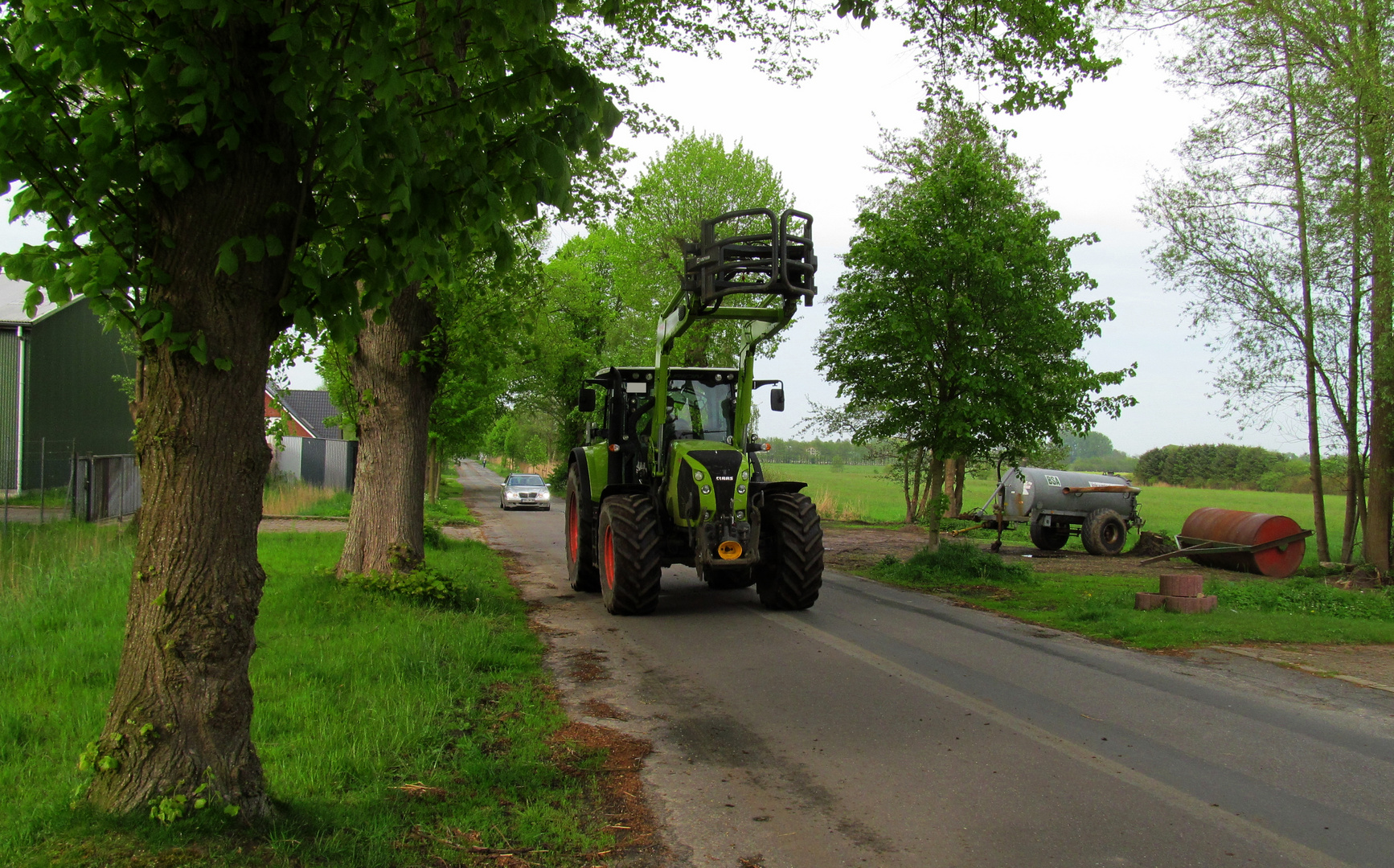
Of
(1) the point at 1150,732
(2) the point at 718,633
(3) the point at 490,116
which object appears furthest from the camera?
(2) the point at 718,633

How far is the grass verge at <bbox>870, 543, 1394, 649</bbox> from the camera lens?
9.14 meters

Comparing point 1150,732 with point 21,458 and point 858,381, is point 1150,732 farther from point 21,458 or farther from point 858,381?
point 21,458

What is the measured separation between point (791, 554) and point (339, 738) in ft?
19.2

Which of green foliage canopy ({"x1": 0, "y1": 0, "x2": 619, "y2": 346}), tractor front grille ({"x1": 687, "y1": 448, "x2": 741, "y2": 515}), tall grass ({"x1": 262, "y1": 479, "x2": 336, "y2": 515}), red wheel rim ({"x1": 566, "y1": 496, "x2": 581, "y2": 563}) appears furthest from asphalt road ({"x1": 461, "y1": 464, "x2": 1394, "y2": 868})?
tall grass ({"x1": 262, "y1": 479, "x2": 336, "y2": 515})

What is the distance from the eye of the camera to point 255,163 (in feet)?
11.7

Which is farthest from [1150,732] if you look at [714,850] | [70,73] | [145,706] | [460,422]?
[460,422]

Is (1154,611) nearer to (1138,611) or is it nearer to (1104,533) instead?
(1138,611)

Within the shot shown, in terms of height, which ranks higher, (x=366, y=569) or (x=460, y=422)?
(x=460, y=422)

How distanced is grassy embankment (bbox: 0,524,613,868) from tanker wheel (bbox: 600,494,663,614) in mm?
1209

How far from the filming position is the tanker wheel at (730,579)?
11266 millimetres

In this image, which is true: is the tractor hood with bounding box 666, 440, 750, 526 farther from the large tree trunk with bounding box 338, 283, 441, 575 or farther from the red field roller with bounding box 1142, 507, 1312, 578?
the red field roller with bounding box 1142, 507, 1312, 578

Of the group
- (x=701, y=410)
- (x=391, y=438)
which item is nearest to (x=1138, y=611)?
(x=701, y=410)

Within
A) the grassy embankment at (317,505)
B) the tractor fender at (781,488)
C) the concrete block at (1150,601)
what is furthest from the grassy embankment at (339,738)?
the grassy embankment at (317,505)

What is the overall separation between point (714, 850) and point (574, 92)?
11.1 feet
